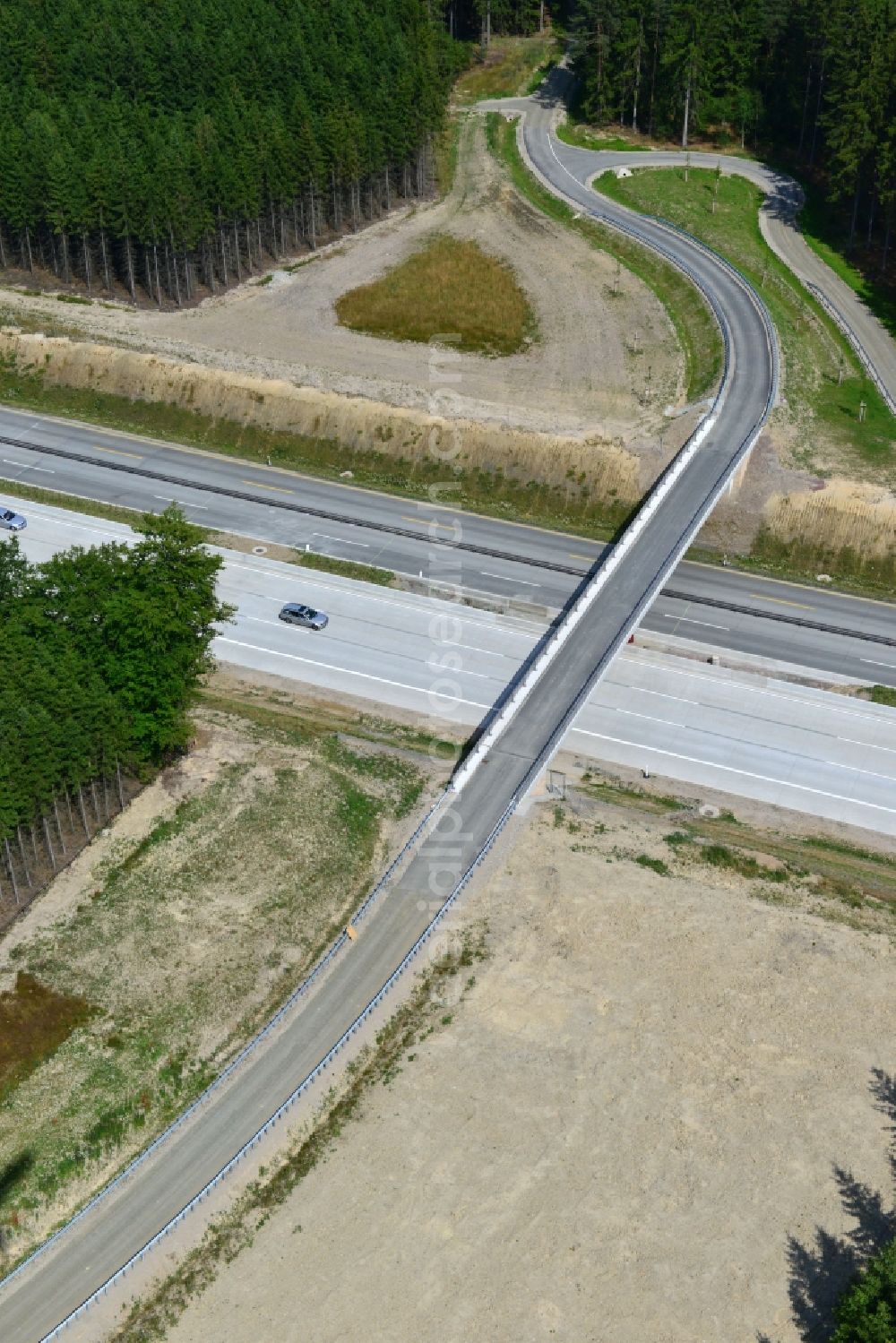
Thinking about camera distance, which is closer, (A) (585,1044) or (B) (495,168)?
(A) (585,1044)

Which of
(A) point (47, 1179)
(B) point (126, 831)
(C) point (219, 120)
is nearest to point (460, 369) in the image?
(C) point (219, 120)

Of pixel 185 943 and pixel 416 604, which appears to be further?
pixel 416 604

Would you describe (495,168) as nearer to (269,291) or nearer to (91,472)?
(269,291)

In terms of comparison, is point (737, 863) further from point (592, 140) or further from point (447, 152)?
point (592, 140)

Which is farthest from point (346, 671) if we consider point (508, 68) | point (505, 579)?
point (508, 68)

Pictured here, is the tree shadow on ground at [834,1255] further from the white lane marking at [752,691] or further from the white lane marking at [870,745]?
the white lane marking at [752,691]

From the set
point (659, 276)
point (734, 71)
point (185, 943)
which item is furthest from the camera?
point (734, 71)
